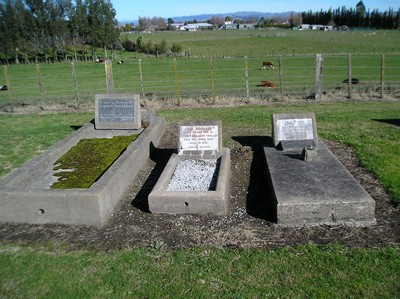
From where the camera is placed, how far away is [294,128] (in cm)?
875

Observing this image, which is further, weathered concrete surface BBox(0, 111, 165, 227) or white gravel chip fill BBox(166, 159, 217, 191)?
white gravel chip fill BBox(166, 159, 217, 191)

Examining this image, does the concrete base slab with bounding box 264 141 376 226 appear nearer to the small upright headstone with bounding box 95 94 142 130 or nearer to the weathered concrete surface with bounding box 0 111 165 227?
the weathered concrete surface with bounding box 0 111 165 227

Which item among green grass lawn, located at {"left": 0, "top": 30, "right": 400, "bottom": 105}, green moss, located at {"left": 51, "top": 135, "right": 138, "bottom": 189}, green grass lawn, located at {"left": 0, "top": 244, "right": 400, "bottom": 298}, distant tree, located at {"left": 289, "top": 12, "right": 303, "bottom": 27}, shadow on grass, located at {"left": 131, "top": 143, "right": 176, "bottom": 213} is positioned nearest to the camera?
green grass lawn, located at {"left": 0, "top": 244, "right": 400, "bottom": 298}

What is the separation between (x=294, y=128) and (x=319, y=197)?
285 centimetres

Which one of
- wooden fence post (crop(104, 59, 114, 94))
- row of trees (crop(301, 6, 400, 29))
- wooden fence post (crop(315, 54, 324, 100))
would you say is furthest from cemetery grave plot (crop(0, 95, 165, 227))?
row of trees (crop(301, 6, 400, 29))

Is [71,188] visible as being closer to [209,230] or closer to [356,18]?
[209,230]

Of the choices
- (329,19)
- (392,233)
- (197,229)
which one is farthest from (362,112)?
(329,19)

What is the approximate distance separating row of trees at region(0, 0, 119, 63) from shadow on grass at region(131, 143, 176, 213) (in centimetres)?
4087

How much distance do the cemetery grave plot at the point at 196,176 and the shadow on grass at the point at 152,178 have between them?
466 mm

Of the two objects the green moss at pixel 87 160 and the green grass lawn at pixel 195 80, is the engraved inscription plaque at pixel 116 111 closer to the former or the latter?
the green moss at pixel 87 160

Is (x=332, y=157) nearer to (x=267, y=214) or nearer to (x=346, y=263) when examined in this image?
(x=267, y=214)

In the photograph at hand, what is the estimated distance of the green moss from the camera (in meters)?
7.32

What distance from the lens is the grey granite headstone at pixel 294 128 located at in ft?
28.5

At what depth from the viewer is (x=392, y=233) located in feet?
18.6
